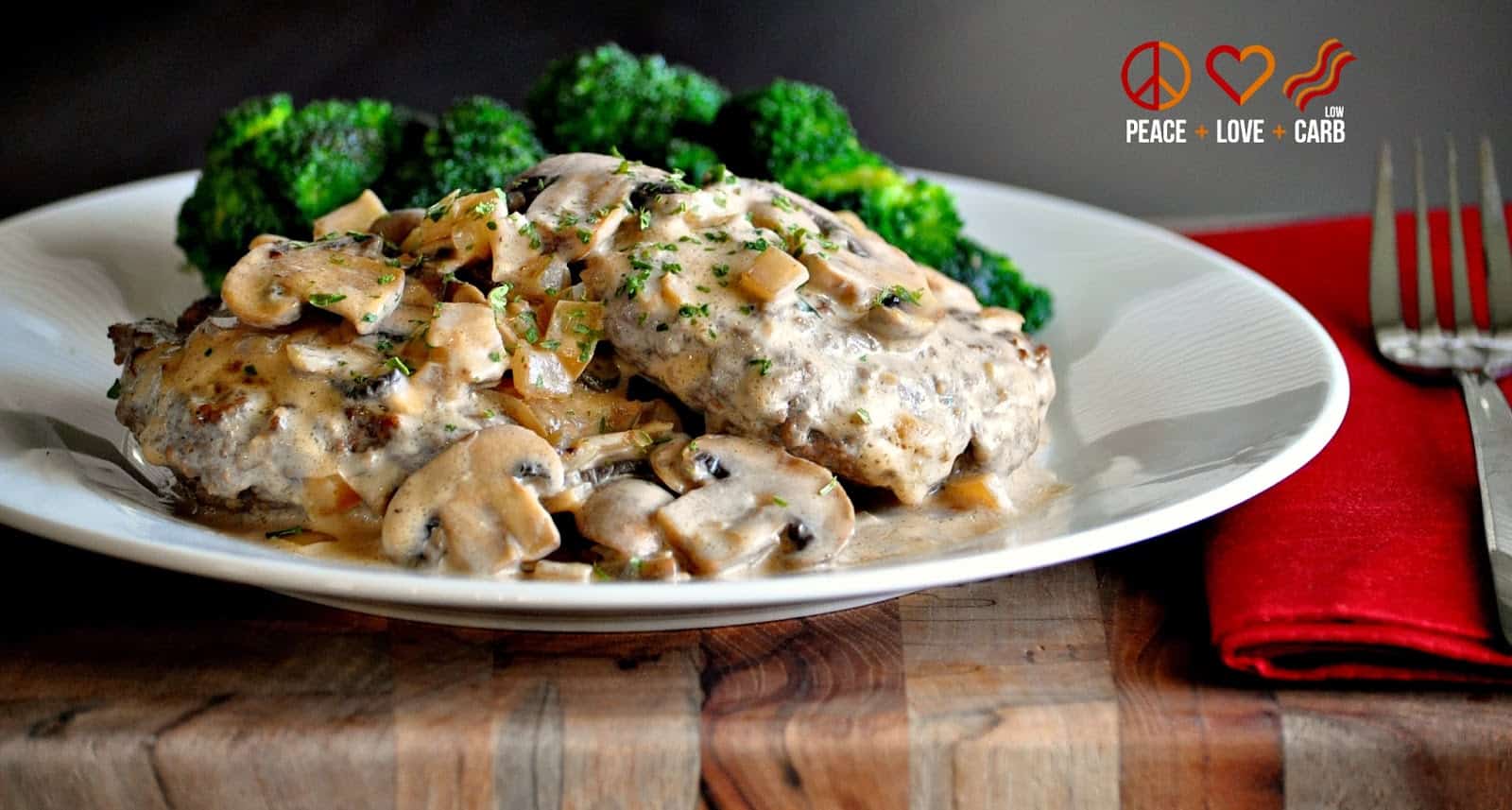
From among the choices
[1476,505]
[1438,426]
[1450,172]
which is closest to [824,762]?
[1476,505]

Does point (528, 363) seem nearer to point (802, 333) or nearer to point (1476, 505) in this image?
point (802, 333)

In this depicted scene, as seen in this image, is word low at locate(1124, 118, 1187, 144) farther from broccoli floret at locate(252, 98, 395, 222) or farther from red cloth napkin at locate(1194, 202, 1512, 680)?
broccoli floret at locate(252, 98, 395, 222)

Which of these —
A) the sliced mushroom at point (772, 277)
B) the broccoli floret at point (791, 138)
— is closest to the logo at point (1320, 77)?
the broccoli floret at point (791, 138)

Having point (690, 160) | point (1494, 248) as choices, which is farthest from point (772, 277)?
point (1494, 248)

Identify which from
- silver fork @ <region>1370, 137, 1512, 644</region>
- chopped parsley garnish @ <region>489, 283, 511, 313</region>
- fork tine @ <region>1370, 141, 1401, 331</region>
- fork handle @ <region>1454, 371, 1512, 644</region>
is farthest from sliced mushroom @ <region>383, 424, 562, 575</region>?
fork tine @ <region>1370, 141, 1401, 331</region>

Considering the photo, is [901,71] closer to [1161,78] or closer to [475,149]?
[1161,78]

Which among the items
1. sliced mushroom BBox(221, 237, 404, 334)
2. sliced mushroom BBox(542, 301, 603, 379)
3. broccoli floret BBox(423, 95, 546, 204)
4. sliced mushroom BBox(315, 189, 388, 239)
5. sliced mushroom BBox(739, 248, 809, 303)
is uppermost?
broccoli floret BBox(423, 95, 546, 204)

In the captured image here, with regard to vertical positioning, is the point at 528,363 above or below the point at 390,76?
below
